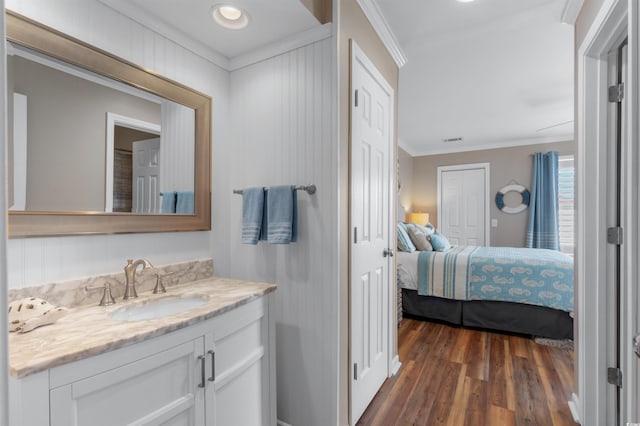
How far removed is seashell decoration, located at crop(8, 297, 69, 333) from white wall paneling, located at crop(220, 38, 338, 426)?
0.88 meters

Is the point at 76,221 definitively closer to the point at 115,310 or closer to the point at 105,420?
the point at 115,310

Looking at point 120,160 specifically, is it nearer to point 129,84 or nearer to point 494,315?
point 129,84

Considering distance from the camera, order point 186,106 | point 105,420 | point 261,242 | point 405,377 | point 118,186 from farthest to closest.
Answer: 1. point 405,377
2. point 261,242
3. point 186,106
4. point 118,186
5. point 105,420

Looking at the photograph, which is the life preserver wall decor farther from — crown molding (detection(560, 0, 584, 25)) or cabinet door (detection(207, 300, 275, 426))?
cabinet door (detection(207, 300, 275, 426))

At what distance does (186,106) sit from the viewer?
1686mm

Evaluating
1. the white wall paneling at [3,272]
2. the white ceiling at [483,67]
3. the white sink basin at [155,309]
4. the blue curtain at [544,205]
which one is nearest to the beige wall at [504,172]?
the blue curtain at [544,205]

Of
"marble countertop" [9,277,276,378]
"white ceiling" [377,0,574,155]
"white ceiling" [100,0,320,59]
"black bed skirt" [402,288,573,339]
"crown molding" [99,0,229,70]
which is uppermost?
"white ceiling" [377,0,574,155]

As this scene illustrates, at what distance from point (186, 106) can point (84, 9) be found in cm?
54

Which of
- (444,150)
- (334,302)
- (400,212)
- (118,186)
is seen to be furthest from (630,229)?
(444,150)

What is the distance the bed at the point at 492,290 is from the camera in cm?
306

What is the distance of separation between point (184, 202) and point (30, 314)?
2.72 ft

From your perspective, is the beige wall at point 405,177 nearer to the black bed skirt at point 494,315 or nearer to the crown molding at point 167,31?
the black bed skirt at point 494,315

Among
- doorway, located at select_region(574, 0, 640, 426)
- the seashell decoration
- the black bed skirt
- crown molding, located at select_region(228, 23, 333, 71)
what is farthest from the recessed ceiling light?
the black bed skirt

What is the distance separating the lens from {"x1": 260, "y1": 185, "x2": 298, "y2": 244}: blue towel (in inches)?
63.4
